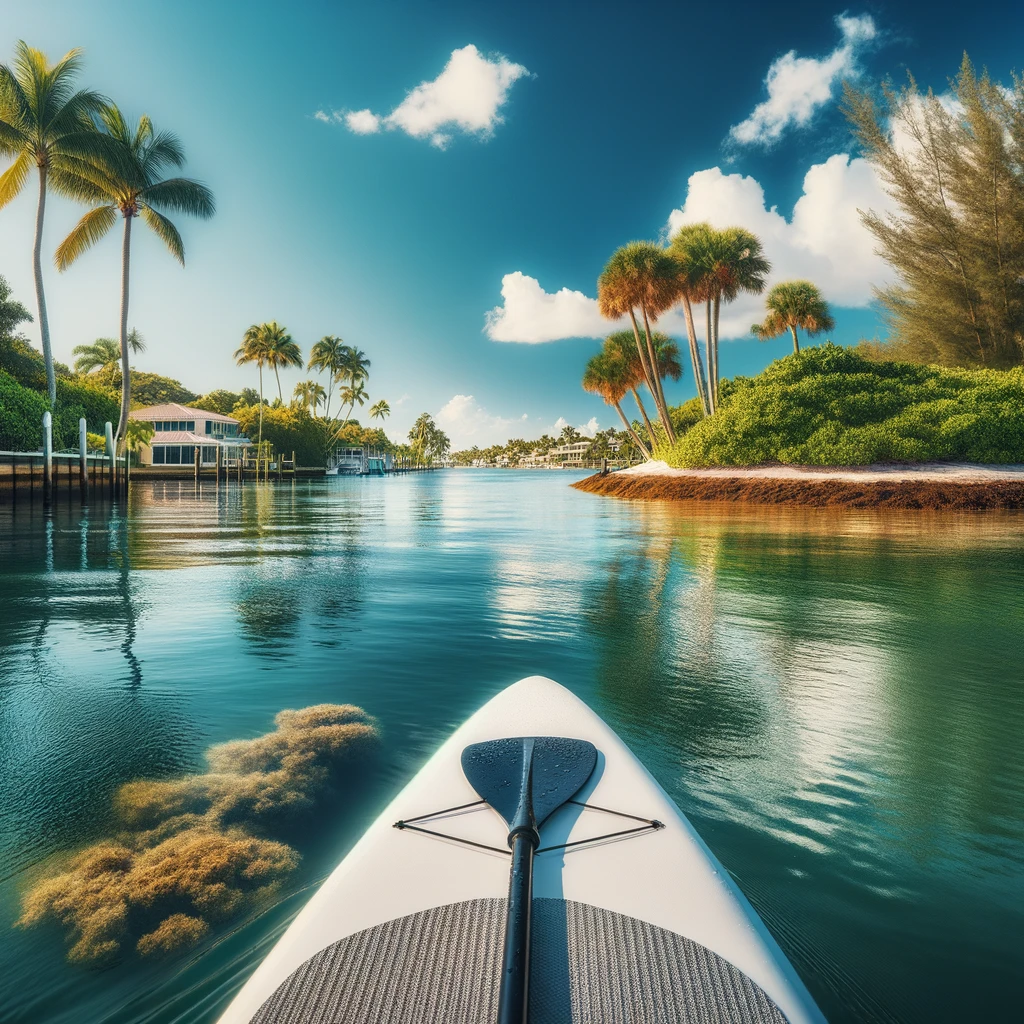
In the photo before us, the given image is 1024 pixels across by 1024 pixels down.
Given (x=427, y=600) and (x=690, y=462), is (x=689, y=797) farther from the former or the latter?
(x=690, y=462)

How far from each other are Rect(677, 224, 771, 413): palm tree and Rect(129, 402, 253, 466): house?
38.5 meters

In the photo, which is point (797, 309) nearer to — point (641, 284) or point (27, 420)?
point (641, 284)

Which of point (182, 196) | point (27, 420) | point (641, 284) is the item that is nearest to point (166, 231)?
point (182, 196)

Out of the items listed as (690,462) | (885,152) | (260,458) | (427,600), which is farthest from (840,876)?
(260,458)

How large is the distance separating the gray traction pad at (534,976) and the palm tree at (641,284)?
3564 centimetres

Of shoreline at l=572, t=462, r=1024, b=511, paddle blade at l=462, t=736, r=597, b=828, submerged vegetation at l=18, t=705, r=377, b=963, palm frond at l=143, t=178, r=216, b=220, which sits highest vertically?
palm frond at l=143, t=178, r=216, b=220

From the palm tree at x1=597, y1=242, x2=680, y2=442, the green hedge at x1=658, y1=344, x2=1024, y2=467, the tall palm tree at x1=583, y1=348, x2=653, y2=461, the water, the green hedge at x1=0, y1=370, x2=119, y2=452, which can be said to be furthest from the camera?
the tall palm tree at x1=583, y1=348, x2=653, y2=461

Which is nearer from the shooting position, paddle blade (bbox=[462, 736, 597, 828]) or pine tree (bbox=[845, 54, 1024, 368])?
paddle blade (bbox=[462, 736, 597, 828])

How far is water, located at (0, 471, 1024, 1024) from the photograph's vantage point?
2.15 meters

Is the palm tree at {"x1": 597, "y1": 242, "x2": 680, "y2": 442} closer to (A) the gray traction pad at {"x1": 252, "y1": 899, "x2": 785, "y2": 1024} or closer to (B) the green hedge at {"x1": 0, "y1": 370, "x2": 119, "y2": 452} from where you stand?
(B) the green hedge at {"x1": 0, "y1": 370, "x2": 119, "y2": 452}

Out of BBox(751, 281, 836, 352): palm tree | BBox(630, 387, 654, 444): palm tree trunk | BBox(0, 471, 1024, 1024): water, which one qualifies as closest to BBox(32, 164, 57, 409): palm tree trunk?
BBox(0, 471, 1024, 1024): water

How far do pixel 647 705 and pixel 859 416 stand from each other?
27151 millimetres

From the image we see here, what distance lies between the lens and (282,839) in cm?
276

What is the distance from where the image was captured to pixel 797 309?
4484cm
